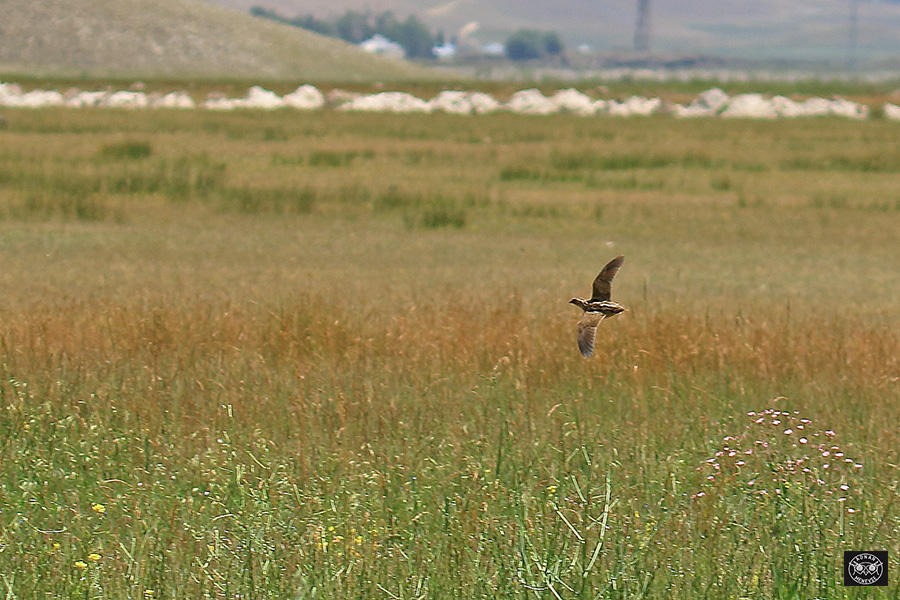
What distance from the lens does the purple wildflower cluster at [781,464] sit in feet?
24.7

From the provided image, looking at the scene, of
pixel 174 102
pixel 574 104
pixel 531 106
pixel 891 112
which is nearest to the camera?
pixel 891 112

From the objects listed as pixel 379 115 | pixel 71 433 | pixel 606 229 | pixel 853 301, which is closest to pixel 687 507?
pixel 71 433

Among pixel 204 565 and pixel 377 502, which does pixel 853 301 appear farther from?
pixel 204 565

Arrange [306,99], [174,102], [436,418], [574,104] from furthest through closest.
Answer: [306,99]
[574,104]
[174,102]
[436,418]

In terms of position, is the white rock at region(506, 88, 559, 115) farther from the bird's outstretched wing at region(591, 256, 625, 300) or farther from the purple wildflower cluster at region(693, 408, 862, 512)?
the bird's outstretched wing at region(591, 256, 625, 300)

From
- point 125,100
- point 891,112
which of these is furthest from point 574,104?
point 125,100

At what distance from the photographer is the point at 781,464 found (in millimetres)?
7707

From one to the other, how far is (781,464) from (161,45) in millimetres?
124245

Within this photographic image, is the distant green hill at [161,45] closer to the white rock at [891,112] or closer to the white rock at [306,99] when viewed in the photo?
the white rock at [306,99]

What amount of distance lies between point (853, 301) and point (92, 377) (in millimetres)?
9300

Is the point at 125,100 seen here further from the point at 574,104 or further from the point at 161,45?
the point at 161,45

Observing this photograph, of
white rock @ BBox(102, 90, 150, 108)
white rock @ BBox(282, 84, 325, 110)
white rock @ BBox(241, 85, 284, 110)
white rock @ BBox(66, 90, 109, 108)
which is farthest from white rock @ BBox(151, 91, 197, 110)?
white rock @ BBox(282, 84, 325, 110)

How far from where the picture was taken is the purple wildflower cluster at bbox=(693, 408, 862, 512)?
7.52m

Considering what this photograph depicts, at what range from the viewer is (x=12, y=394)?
9.11 meters
